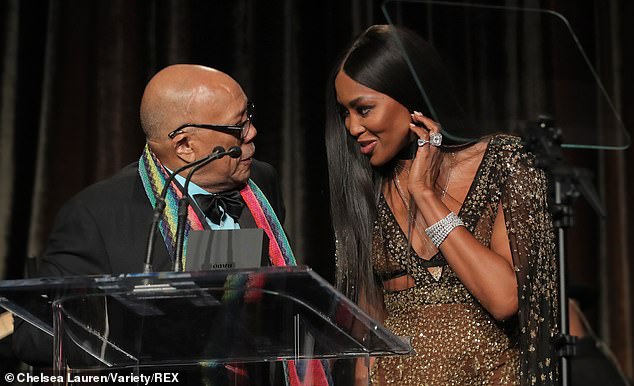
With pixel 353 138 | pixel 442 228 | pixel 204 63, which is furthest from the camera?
pixel 204 63

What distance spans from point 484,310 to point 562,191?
70cm

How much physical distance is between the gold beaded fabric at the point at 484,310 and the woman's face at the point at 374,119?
8.9 inches

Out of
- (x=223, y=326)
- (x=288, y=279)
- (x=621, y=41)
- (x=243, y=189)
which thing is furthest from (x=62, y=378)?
(x=621, y=41)

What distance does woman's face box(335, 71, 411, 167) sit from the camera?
2623 mm

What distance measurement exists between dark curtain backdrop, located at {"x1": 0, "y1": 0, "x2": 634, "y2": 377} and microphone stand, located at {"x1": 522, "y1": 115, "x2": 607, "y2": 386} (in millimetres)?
2028

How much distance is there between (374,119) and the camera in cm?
263

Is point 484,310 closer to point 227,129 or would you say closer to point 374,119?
point 374,119

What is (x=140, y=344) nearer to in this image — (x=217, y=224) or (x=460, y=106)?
(x=217, y=224)

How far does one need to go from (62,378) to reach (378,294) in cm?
100

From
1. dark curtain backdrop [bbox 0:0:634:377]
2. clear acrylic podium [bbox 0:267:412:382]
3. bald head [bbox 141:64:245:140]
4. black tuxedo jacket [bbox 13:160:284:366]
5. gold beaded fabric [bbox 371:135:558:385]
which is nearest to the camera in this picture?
clear acrylic podium [bbox 0:267:412:382]

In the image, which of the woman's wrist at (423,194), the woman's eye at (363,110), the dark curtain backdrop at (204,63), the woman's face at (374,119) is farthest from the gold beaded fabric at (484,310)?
the dark curtain backdrop at (204,63)

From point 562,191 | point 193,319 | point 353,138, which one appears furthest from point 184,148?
point 562,191

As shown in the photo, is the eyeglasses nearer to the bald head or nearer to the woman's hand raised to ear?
the bald head

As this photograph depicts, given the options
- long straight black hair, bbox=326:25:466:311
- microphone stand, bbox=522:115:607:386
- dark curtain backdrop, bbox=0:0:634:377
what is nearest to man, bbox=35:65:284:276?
long straight black hair, bbox=326:25:466:311
